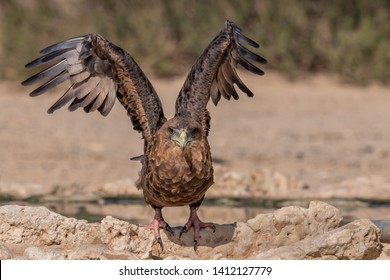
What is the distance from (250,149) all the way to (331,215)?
687 cm

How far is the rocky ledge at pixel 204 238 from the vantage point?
8.62m

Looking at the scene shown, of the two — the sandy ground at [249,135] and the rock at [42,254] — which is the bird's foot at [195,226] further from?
the sandy ground at [249,135]

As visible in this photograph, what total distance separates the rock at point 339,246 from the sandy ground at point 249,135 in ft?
16.3

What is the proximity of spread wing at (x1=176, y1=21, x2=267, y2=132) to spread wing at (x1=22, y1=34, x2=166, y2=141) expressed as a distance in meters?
0.26

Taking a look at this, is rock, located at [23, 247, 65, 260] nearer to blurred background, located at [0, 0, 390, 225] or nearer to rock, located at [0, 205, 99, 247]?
rock, located at [0, 205, 99, 247]

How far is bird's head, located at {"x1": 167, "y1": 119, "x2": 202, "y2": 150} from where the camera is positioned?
8.84 metres

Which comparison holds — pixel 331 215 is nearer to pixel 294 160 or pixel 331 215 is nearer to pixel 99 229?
pixel 99 229

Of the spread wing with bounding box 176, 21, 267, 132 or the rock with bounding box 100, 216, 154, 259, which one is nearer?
the rock with bounding box 100, 216, 154, 259

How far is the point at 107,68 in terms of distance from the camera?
10031mm

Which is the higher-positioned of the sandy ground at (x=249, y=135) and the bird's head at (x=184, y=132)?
the sandy ground at (x=249, y=135)

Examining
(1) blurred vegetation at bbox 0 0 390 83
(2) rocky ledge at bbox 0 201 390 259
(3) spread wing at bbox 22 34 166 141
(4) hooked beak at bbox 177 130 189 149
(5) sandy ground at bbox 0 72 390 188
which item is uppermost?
(1) blurred vegetation at bbox 0 0 390 83

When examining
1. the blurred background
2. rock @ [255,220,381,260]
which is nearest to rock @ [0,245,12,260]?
rock @ [255,220,381,260]

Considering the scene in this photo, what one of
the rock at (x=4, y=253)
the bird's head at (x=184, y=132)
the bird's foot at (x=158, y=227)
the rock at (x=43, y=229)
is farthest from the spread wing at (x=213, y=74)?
the rock at (x=4, y=253)
